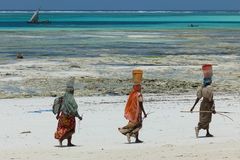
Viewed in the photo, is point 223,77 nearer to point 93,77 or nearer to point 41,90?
point 93,77

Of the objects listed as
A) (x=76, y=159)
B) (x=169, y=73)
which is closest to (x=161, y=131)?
(x=76, y=159)

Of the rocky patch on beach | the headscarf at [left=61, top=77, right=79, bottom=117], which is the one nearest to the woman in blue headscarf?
the headscarf at [left=61, top=77, right=79, bottom=117]

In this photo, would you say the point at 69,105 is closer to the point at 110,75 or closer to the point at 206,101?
the point at 206,101

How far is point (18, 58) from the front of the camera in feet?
127

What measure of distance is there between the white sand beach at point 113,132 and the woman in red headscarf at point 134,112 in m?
0.25

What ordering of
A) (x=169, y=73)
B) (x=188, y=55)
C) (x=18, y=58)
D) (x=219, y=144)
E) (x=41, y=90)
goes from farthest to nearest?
(x=188, y=55) → (x=18, y=58) → (x=169, y=73) → (x=41, y=90) → (x=219, y=144)

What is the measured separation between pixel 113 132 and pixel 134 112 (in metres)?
1.98

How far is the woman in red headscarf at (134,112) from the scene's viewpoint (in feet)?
43.8

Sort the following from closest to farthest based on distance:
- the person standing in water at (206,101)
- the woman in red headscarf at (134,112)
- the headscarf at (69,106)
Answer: the headscarf at (69,106)
the woman in red headscarf at (134,112)
the person standing in water at (206,101)

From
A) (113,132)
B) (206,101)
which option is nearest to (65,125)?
(113,132)

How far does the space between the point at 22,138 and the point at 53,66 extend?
19477mm

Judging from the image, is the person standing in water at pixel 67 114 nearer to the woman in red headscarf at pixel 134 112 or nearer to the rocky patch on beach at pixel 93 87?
the woman in red headscarf at pixel 134 112

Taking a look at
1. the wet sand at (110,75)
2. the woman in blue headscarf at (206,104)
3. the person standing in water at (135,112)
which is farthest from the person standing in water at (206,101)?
the wet sand at (110,75)

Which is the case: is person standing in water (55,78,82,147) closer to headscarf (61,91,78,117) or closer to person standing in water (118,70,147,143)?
headscarf (61,91,78,117)
